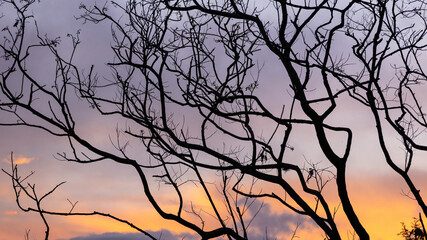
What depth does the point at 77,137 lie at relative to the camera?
7.41m

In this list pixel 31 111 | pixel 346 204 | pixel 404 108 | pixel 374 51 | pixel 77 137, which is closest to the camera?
pixel 346 204

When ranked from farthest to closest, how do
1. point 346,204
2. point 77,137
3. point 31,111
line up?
point 31,111 → point 77,137 → point 346,204

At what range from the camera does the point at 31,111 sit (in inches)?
312

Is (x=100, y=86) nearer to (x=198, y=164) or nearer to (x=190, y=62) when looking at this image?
(x=190, y=62)

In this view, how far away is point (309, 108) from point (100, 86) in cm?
→ 400

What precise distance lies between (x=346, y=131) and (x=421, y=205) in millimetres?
2943

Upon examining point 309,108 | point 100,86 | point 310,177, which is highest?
point 100,86

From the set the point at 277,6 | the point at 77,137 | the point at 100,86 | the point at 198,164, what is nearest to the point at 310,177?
the point at 198,164

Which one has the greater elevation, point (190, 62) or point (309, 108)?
point (190, 62)

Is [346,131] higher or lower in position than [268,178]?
higher

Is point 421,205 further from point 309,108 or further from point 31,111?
point 31,111

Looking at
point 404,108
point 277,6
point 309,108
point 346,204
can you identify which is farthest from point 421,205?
point 277,6

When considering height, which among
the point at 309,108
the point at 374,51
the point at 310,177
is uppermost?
the point at 374,51

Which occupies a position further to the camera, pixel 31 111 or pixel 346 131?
pixel 31 111
